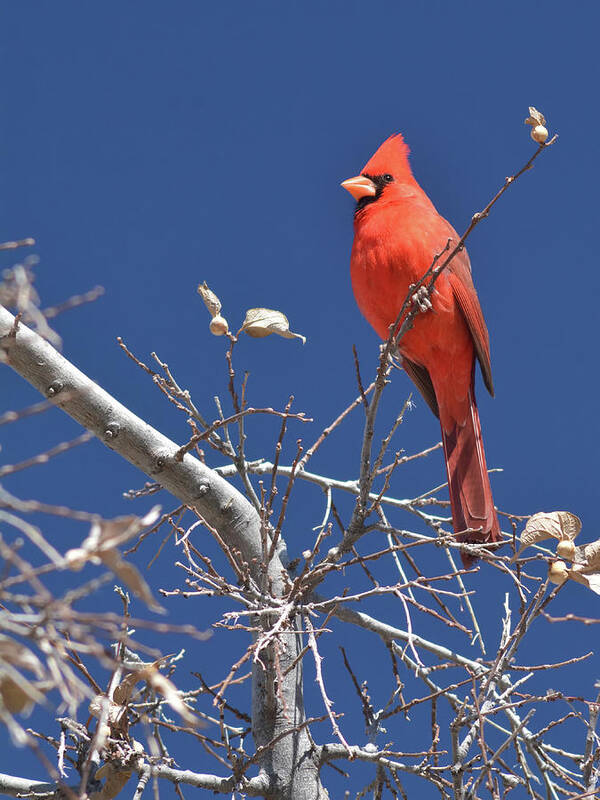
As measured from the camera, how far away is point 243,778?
1861 mm

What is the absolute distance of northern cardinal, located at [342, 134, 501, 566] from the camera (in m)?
2.85

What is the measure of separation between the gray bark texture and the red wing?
3.58 feet

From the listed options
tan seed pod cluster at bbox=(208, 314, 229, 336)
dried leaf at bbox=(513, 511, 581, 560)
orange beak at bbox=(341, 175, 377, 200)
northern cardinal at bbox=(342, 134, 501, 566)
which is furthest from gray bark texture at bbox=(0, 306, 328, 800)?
orange beak at bbox=(341, 175, 377, 200)

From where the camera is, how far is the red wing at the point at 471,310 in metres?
3.00

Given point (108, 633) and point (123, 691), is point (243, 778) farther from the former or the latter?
point (108, 633)

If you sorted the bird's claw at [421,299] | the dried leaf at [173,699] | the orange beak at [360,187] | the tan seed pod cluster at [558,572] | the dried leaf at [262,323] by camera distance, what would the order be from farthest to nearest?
the orange beak at [360,187] < the bird's claw at [421,299] < the dried leaf at [262,323] < the tan seed pod cluster at [558,572] < the dried leaf at [173,699]

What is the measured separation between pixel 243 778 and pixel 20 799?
1.38 ft

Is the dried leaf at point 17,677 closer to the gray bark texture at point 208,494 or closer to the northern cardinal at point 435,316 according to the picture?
the gray bark texture at point 208,494

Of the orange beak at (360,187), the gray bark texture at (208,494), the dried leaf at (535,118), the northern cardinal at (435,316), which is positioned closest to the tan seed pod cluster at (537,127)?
the dried leaf at (535,118)

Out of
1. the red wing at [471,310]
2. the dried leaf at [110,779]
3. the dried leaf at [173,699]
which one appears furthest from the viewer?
the red wing at [471,310]

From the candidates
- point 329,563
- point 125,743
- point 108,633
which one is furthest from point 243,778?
point 108,633

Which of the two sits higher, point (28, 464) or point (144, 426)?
point (144, 426)

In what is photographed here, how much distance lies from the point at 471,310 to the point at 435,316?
0.12m

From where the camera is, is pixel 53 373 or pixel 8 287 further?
pixel 53 373
